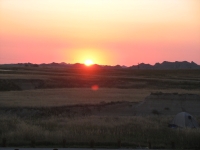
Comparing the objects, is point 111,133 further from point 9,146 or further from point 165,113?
point 165,113

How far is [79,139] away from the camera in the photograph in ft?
49.9

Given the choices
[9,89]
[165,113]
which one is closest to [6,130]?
[165,113]

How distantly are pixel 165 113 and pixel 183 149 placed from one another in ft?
69.6

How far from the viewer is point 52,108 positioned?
32.3 m

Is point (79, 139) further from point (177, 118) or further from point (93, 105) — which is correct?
point (93, 105)

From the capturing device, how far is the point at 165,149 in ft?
43.3

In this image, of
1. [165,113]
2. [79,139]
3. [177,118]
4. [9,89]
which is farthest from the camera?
[9,89]

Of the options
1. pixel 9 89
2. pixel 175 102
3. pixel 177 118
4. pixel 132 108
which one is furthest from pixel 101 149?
pixel 9 89

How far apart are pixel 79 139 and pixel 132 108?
19974 millimetres

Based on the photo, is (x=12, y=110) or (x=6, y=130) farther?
(x=12, y=110)

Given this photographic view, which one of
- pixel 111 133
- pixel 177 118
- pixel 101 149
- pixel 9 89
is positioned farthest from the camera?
pixel 9 89

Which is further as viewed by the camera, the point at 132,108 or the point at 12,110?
the point at 132,108

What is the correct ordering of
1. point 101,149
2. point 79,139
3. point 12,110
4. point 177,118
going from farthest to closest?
1. point 12,110
2. point 177,118
3. point 79,139
4. point 101,149

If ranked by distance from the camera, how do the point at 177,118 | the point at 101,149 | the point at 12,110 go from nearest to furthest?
the point at 101,149
the point at 177,118
the point at 12,110
